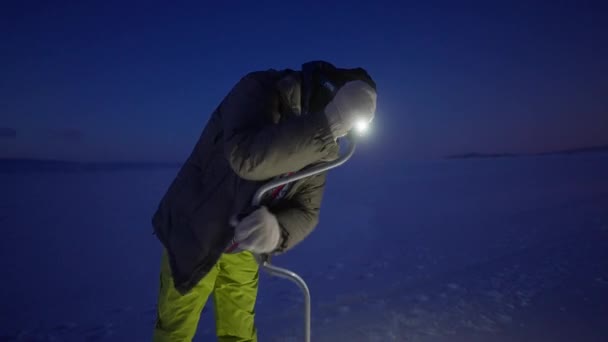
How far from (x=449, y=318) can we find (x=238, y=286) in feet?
5.02

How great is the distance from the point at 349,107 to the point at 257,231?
0.53m

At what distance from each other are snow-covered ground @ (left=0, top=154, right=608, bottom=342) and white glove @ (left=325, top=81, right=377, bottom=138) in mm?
1589

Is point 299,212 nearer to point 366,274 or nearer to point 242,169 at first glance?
point 242,169

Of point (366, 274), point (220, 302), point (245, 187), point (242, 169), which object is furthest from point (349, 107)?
point (366, 274)

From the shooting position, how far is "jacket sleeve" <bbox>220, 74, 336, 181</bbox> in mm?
972

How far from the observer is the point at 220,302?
1.62 meters

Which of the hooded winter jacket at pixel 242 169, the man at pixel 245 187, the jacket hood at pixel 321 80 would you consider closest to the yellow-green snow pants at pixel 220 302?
the man at pixel 245 187

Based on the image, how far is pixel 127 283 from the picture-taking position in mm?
2812

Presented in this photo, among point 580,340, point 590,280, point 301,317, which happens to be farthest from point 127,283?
point 590,280

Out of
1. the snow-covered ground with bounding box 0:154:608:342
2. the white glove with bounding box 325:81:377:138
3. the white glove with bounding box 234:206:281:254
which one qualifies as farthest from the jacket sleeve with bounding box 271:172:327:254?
the snow-covered ground with bounding box 0:154:608:342

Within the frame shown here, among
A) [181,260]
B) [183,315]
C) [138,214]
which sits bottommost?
[138,214]

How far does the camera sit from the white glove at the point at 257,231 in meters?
1.18

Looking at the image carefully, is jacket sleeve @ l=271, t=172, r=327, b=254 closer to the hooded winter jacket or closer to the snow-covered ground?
the hooded winter jacket

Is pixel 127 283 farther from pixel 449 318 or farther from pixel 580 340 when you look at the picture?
pixel 580 340
